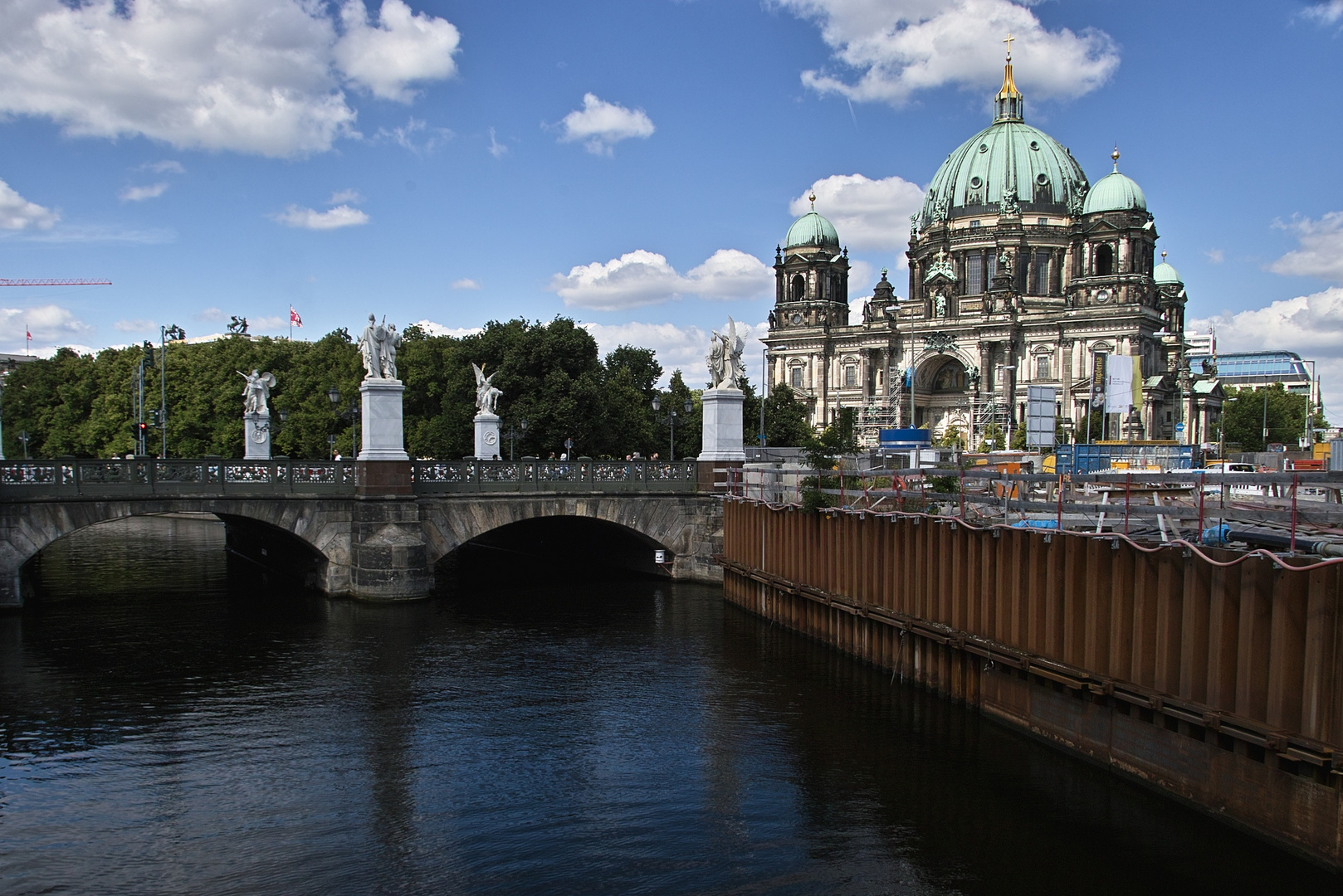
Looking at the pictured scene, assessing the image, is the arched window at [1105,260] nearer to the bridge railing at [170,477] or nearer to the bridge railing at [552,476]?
the bridge railing at [552,476]

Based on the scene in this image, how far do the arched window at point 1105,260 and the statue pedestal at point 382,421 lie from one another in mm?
108270

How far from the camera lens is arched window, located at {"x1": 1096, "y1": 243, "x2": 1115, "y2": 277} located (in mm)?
120500

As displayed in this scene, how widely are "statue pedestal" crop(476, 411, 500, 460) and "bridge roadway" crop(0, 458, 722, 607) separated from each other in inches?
404

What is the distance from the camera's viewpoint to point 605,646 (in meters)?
28.1

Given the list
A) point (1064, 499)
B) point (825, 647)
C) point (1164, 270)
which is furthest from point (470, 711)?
point (1164, 270)

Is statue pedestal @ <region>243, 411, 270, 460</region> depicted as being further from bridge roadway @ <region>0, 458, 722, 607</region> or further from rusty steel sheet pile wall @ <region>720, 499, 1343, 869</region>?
rusty steel sheet pile wall @ <region>720, 499, 1343, 869</region>

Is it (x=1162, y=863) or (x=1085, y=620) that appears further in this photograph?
(x=1085, y=620)

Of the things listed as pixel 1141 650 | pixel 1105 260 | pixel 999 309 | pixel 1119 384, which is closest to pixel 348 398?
pixel 1119 384

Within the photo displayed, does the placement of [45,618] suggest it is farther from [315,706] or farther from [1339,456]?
[1339,456]

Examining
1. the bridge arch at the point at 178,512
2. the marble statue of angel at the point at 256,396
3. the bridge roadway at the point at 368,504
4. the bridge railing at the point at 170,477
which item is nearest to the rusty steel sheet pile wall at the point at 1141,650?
the bridge roadway at the point at 368,504

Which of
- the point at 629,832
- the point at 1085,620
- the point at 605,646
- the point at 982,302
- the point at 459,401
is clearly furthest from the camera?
the point at 982,302

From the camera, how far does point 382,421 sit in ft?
109

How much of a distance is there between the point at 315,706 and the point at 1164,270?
14734 centimetres

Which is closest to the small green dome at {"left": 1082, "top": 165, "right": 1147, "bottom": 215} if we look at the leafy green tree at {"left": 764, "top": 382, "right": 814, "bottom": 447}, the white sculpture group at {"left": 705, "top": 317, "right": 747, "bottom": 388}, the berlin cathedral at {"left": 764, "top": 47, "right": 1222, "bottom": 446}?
the berlin cathedral at {"left": 764, "top": 47, "right": 1222, "bottom": 446}
